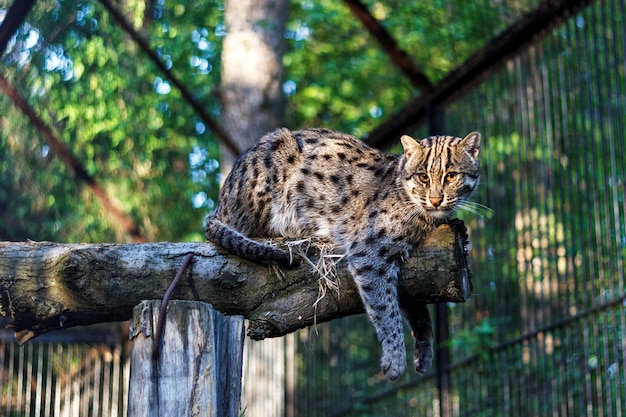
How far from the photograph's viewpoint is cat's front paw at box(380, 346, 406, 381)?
14.6 feet

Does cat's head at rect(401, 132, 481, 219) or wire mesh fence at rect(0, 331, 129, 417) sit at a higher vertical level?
cat's head at rect(401, 132, 481, 219)

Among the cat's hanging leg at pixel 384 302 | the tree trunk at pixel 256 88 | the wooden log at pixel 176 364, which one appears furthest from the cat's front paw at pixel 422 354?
the tree trunk at pixel 256 88


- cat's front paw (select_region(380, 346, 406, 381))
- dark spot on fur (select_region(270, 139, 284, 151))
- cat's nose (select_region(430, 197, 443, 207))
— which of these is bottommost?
cat's front paw (select_region(380, 346, 406, 381))

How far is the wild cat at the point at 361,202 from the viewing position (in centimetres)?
446

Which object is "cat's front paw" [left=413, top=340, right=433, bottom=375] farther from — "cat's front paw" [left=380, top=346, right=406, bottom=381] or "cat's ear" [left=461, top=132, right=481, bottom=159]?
"cat's ear" [left=461, top=132, right=481, bottom=159]

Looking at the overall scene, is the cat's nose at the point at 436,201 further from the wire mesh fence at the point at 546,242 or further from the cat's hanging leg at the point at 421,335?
the wire mesh fence at the point at 546,242

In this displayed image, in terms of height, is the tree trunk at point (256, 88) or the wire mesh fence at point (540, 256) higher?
the tree trunk at point (256, 88)

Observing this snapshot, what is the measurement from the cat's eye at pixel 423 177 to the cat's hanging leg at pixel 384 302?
1.78ft

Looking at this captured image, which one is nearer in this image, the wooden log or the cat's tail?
the wooden log

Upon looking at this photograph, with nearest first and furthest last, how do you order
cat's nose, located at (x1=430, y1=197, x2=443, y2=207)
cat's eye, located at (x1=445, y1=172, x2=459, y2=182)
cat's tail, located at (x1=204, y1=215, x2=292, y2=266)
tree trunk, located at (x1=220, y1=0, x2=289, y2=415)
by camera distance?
1. cat's tail, located at (x1=204, y1=215, x2=292, y2=266)
2. cat's nose, located at (x1=430, y1=197, x2=443, y2=207)
3. cat's eye, located at (x1=445, y1=172, x2=459, y2=182)
4. tree trunk, located at (x1=220, y1=0, x2=289, y2=415)

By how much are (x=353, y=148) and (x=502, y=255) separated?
219 cm

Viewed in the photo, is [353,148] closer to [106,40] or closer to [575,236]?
[575,236]

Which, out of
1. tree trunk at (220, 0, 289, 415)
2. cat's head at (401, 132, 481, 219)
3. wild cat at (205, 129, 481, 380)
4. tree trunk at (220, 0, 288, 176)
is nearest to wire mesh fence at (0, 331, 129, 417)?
tree trunk at (220, 0, 289, 415)

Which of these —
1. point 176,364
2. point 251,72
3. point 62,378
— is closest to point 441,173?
point 176,364
